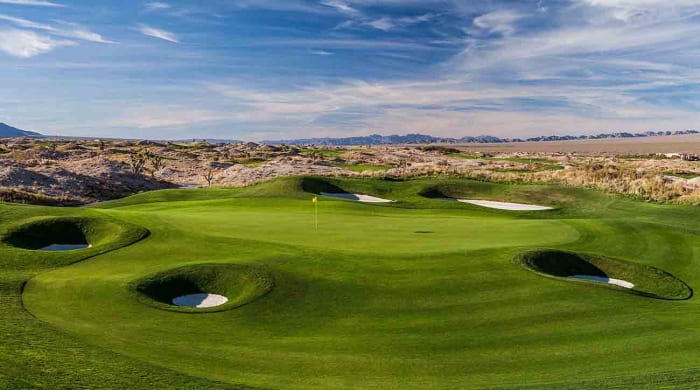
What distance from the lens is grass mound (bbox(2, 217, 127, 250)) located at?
59.6ft

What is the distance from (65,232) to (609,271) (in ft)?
68.2

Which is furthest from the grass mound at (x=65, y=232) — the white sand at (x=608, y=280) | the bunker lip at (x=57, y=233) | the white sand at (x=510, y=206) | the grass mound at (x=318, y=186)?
the white sand at (x=510, y=206)

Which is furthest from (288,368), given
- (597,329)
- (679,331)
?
(679,331)

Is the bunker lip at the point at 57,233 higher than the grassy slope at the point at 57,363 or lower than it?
higher

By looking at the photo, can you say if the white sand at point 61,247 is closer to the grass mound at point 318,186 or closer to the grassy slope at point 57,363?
the grassy slope at point 57,363

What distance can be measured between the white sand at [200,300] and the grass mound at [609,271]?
30.6 feet

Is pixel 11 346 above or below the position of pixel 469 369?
above

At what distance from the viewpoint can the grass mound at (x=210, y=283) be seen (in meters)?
12.9

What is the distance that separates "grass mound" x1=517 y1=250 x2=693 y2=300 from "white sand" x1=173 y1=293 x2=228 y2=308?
934 cm

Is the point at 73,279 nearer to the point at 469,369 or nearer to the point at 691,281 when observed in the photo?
the point at 469,369

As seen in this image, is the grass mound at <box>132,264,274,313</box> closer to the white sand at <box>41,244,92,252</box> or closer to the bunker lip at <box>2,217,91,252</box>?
the white sand at <box>41,244,92,252</box>

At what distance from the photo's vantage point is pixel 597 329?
11.4 meters

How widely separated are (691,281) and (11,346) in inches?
741

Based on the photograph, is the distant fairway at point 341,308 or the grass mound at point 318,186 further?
the grass mound at point 318,186
